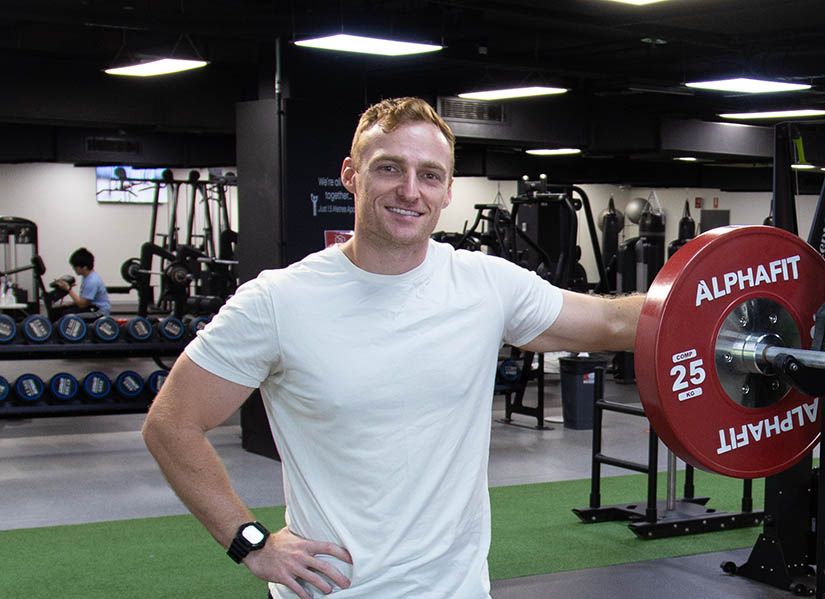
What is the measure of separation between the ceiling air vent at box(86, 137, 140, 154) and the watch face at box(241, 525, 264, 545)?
445 inches

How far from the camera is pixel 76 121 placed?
9.30 meters

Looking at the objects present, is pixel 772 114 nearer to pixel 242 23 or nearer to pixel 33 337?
pixel 242 23

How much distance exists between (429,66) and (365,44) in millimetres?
2807

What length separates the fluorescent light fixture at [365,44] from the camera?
562 cm

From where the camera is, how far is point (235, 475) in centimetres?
641

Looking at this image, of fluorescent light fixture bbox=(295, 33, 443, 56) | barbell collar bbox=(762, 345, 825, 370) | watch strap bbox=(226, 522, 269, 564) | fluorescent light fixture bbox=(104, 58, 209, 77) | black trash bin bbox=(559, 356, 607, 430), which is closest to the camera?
watch strap bbox=(226, 522, 269, 564)

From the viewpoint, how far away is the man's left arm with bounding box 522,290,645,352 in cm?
188

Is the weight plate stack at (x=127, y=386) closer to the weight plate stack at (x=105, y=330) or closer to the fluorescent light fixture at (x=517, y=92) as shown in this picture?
the weight plate stack at (x=105, y=330)

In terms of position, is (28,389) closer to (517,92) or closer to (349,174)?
(517,92)

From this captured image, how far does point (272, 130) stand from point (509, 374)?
2.91 m

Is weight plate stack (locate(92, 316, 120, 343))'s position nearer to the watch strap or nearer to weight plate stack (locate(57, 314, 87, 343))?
weight plate stack (locate(57, 314, 87, 343))

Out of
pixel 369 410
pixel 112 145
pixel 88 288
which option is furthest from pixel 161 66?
pixel 112 145

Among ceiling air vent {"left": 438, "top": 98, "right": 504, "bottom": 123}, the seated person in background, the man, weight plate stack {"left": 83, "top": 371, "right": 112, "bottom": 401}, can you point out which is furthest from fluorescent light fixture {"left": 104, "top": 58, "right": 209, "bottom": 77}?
the man

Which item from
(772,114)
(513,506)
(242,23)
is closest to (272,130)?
(242,23)
